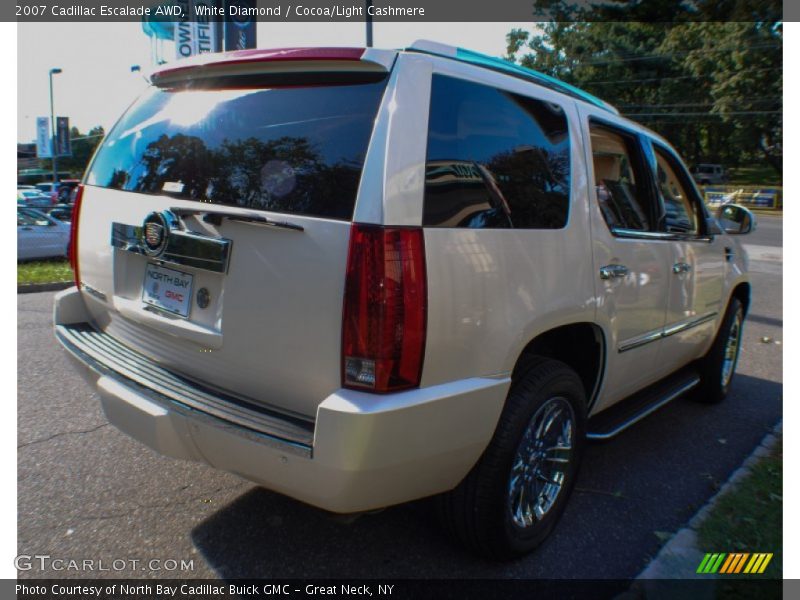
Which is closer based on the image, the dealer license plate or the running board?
the dealer license plate

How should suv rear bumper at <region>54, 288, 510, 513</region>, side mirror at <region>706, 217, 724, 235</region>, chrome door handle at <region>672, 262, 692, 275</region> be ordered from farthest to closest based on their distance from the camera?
side mirror at <region>706, 217, 724, 235</region>
chrome door handle at <region>672, 262, 692, 275</region>
suv rear bumper at <region>54, 288, 510, 513</region>

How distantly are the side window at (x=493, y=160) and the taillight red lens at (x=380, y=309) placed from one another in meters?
0.21

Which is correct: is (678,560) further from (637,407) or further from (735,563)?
(637,407)

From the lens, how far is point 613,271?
10.1 ft

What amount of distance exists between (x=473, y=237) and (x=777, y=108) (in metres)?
49.9

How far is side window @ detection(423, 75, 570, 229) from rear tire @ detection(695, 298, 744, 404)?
2.73 meters

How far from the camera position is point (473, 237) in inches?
88.9

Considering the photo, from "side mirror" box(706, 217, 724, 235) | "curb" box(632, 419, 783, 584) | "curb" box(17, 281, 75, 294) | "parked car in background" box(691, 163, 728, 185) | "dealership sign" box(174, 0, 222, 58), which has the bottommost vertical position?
"curb" box(632, 419, 783, 584)

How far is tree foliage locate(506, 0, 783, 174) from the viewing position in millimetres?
41781

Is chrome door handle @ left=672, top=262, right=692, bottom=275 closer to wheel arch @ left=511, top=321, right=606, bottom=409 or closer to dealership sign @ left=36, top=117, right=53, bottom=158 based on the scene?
wheel arch @ left=511, top=321, right=606, bottom=409

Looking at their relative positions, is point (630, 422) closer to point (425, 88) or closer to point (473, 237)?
point (473, 237)

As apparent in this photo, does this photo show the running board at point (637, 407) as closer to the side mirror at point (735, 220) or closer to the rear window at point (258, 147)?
the side mirror at point (735, 220)

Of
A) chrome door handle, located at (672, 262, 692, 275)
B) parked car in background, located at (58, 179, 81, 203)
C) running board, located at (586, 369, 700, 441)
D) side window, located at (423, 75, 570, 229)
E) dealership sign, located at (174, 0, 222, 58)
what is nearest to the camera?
side window, located at (423, 75, 570, 229)

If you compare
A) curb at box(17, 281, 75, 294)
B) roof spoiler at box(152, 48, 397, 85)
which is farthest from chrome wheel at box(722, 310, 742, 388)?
curb at box(17, 281, 75, 294)
